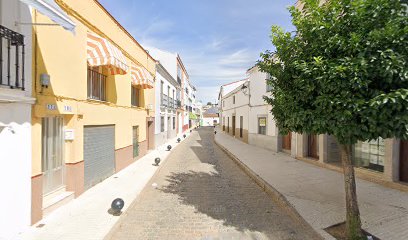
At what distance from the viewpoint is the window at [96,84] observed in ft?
28.0

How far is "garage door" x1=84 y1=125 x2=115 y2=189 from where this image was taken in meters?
7.82

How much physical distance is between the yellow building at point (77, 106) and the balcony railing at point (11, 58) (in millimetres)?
458

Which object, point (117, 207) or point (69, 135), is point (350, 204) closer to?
point (117, 207)

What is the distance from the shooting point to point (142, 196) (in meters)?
7.42

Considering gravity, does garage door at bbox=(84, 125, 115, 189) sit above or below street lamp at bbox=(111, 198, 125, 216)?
above

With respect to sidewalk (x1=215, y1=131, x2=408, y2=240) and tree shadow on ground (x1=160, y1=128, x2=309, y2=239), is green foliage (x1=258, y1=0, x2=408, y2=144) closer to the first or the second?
sidewalk (x1=215, y1=131, x2=408, y2=240)

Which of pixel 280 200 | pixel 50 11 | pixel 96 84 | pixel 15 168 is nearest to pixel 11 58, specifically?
pixel 50 11

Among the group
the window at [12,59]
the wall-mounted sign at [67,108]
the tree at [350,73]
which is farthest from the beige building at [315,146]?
the window at [12,59]

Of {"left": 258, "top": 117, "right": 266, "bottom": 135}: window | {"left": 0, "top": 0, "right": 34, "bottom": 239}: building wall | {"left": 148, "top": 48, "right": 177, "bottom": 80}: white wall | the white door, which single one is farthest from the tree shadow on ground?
{"left": 148, "top": 48, "right": 177, "bottom": 80}: white wall

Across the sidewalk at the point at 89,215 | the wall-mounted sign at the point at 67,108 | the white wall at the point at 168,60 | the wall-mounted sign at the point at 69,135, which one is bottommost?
the sidewalk at the point at 89,215

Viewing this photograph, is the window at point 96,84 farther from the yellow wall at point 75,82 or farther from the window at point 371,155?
the window at point 371,155

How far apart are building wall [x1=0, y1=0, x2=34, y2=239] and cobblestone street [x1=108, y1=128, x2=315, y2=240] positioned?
6.54 feet

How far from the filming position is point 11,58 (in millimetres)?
4621

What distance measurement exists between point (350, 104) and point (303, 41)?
5.27ft
